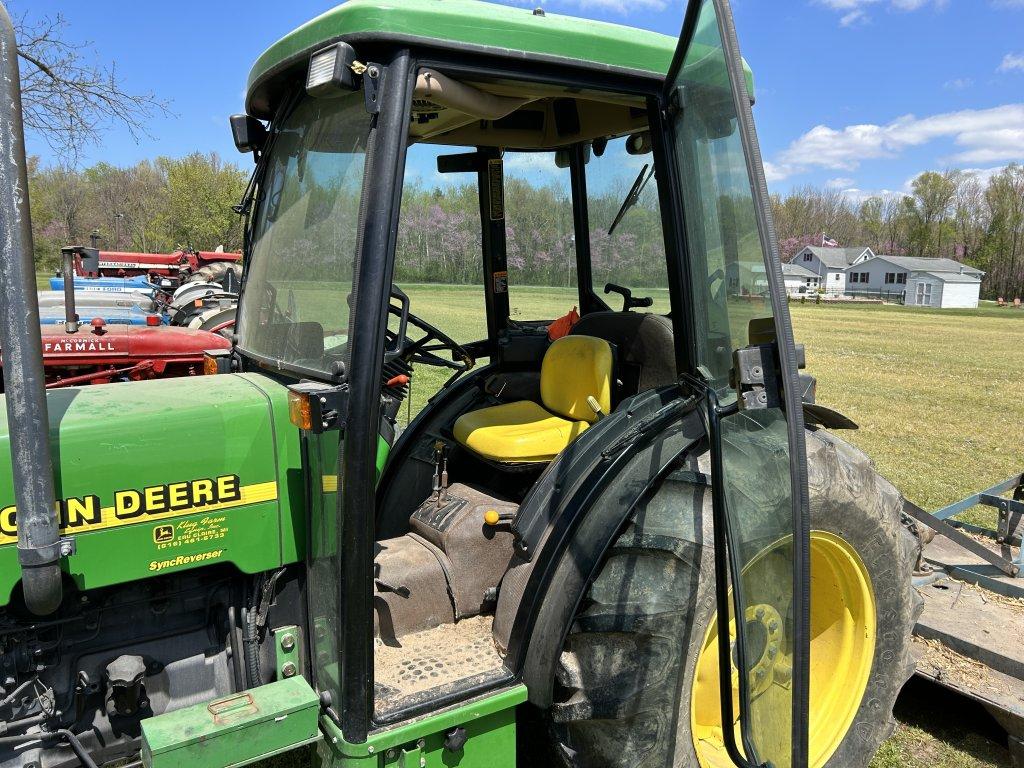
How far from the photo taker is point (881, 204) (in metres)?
69.3

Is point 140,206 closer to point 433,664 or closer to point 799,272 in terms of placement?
point 433,664

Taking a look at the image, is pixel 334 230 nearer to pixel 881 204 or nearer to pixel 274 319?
pixel 274 319

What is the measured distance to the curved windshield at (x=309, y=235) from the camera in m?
2.04

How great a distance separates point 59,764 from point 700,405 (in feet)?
6.34

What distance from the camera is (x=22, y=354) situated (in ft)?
4.97

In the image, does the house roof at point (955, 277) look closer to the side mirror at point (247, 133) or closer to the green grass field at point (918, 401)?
the green grass field at point (918, 401)

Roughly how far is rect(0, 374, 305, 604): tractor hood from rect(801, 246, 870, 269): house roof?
67686mm

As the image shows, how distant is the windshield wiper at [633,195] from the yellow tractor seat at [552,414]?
0.47m

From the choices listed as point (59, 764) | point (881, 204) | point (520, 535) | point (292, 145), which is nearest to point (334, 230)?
point (292, 145)

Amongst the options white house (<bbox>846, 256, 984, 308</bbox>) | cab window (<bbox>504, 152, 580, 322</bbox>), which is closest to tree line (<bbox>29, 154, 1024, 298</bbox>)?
cab window (<bbox>504, 152, 580, 322</bbox>)

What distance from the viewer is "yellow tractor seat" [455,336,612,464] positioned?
2766 mm

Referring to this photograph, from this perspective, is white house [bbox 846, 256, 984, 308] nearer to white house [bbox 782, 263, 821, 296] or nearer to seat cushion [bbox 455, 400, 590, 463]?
white house [bbox 782, 263, 821, 296]

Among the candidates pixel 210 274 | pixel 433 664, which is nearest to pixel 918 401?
pixel 433 664

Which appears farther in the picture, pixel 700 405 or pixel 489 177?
pixel 489 177
